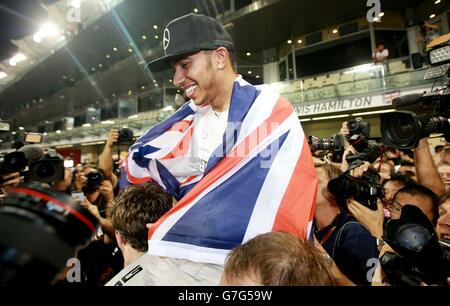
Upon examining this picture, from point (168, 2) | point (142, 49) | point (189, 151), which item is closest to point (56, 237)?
point (189, 151)

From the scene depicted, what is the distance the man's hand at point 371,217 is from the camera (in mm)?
1203

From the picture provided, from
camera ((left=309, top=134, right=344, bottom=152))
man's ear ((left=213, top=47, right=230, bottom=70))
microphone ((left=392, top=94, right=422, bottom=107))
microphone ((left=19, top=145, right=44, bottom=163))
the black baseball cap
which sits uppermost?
the black baseball cap

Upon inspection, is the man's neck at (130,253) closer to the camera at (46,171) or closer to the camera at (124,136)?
the camera at (46,171)

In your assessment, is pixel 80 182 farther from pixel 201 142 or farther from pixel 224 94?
pixel 224 94

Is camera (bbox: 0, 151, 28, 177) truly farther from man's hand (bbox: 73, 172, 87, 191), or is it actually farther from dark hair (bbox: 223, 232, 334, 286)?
dark hair (bbox: 223, 232, 334, 286)

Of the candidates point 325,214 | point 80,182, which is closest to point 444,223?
point 325,214

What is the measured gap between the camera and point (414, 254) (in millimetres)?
758

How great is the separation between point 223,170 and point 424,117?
876 mm

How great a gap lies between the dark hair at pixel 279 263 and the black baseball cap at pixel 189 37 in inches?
31.2

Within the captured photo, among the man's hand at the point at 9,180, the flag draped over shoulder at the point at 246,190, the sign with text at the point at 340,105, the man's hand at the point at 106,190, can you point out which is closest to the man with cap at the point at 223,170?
the flag draped over shoulder at the point at 246,190

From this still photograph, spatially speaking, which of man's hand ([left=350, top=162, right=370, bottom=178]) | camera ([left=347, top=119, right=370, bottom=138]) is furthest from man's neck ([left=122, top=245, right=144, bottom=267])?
camera ([left=347, top=119, right=370, bottom=138])

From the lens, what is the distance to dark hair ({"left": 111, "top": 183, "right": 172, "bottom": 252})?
119cm

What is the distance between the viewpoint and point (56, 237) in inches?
12.1

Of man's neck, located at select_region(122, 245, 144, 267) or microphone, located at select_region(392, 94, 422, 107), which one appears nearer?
man's neck, located at select_region(122, 245, 144, 267)
